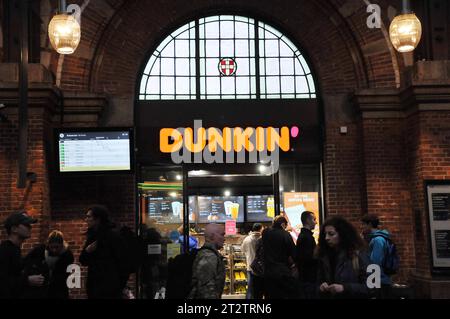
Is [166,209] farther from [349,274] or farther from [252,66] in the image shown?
[349,274]

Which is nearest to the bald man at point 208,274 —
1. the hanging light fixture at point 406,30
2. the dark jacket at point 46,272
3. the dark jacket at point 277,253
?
the dark jacket at point 46,272

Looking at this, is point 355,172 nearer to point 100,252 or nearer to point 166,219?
point 166,219

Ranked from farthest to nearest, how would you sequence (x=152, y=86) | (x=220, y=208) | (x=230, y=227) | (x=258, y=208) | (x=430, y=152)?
1. (x=220, y=208)
2. (x=258, y=208)
3. (x=230, y=227)
4. (x=152, y=86)
5. (x=430, y=152)

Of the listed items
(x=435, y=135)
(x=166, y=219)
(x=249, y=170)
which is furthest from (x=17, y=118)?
(x=435, y=135)

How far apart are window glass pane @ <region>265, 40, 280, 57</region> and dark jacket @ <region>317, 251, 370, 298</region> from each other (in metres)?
6.98

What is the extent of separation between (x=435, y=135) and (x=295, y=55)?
3283 millimetres

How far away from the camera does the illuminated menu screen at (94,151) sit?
358 inches

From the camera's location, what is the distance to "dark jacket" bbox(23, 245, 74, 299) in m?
5.46

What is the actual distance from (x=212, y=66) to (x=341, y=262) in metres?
6.98

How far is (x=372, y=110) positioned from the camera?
1009 centimetres

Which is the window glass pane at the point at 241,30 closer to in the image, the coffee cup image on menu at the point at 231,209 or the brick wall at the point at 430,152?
the brick wall at the point at 430,152

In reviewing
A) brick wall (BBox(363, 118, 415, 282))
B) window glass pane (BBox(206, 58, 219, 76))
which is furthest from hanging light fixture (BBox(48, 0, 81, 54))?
brick wall (BBox(363, 118, 415, 282))

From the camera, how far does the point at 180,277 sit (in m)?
4.52

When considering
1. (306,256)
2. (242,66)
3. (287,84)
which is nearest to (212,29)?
(242,66)
